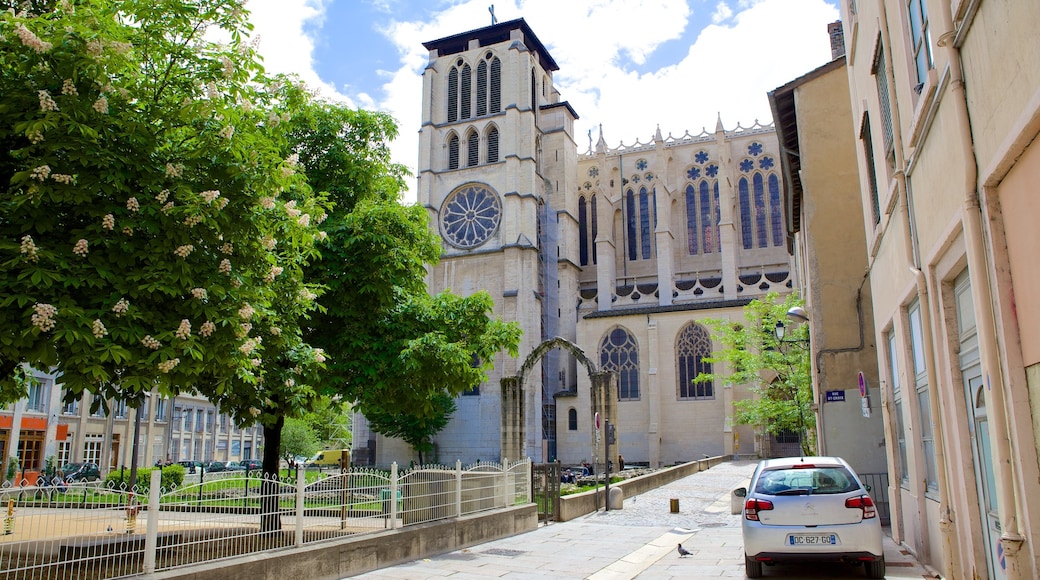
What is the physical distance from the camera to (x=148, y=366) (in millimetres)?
6453

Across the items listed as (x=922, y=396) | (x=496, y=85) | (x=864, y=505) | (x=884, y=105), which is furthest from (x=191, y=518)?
(x=496, y=85)

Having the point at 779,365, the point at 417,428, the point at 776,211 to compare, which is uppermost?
the point at 776,211

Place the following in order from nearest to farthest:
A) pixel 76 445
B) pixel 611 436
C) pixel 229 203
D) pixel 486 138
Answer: pixel 229 203, pixel 611 436, pixel 76 445, pixel 486 138

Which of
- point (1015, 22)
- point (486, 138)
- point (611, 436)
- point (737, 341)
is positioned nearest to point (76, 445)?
point (486, 138)

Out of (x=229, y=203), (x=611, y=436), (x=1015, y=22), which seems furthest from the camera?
(x=611, y=436)

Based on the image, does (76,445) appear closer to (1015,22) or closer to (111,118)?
(111,118)

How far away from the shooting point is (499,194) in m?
46.1

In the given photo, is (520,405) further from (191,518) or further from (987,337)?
(987,337)

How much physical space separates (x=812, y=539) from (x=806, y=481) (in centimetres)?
68

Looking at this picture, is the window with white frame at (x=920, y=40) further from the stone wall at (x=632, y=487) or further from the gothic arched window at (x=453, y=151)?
the gothic arched window at (x=453, y=151)

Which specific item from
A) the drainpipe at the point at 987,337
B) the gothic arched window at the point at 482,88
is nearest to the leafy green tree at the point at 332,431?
the gothic arched window at the point at 482,88

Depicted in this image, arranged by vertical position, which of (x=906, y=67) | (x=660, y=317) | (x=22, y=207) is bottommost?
(x=22, y=207)

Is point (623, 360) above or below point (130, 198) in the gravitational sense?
above

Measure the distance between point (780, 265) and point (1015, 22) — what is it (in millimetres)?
46097
